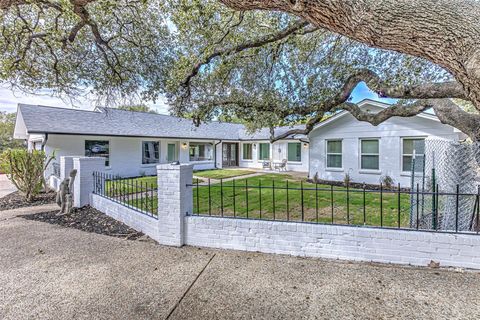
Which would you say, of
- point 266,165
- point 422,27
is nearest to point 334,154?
point 266,165

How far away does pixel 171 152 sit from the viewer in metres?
17.8

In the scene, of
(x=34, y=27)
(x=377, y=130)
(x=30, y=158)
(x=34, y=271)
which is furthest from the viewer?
(x=377, y=130)

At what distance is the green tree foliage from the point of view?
27.3 metres

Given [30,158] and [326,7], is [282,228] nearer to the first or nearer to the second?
[326,7]

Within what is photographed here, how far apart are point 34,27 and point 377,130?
42.9 ft

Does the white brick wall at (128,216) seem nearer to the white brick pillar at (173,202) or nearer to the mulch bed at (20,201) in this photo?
the white brick pillar at (173,202)

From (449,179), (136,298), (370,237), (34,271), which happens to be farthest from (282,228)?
(34,271)

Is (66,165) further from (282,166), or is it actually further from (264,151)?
(264,151)

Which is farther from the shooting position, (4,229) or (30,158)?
(30,158)

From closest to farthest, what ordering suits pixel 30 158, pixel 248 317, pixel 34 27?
pixel 248 317, pixel 34 27, pixel 30 158

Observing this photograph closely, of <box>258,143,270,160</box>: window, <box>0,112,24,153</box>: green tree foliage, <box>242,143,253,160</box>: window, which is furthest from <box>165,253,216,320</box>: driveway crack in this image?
<box>0,112,24,153</box>: green tree foliage

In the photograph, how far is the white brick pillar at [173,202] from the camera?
4473mm

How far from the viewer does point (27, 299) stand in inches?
119

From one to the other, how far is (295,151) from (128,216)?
1479cm
